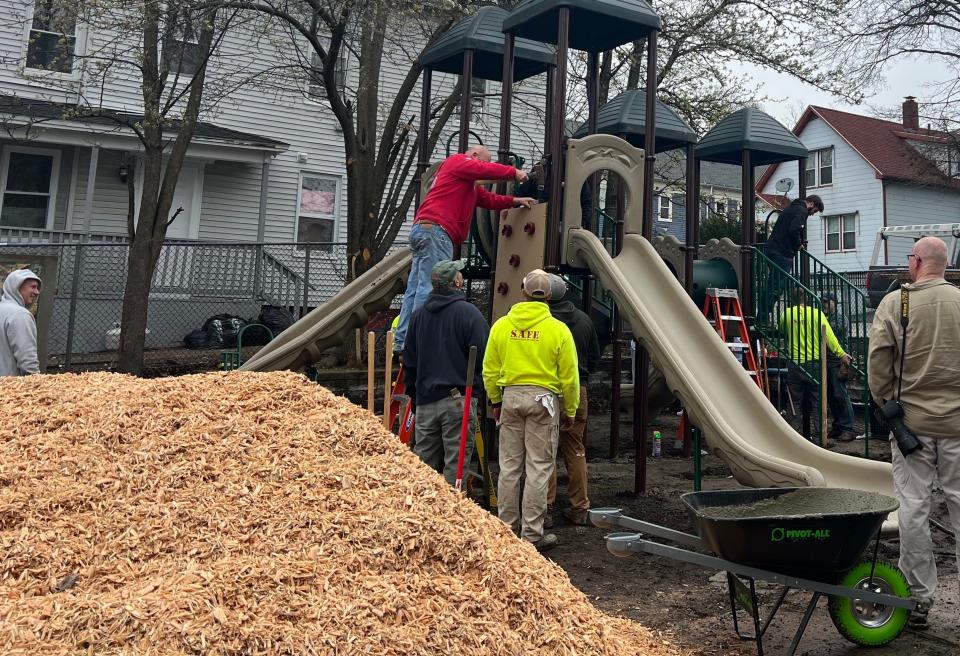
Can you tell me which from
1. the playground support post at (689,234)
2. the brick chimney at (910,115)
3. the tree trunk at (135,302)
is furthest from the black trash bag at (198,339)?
the brick chimney at (910,115)

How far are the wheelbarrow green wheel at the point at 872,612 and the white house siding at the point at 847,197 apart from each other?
29.1 meters

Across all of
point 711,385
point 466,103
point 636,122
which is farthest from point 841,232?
point 711,385

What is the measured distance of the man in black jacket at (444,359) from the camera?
6.62 m

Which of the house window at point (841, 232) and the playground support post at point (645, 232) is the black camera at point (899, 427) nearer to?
the playground support post at point (645, 232)

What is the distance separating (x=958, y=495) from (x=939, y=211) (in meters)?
33.8

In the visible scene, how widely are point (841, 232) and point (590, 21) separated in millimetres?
27652

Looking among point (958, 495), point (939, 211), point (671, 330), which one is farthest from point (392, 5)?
point (939, 211)

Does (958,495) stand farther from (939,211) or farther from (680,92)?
(939,211)

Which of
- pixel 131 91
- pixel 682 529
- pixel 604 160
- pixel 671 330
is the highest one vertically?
pixel 131 91

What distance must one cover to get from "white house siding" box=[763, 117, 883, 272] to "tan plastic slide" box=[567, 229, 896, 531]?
999 inches

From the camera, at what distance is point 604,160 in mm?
8812

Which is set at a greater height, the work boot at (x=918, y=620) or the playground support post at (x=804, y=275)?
the playground support post at (x=804, y=275)

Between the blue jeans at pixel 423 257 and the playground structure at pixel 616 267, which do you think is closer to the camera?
the playground structure at pixel 616 267

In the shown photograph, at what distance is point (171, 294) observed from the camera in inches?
630
